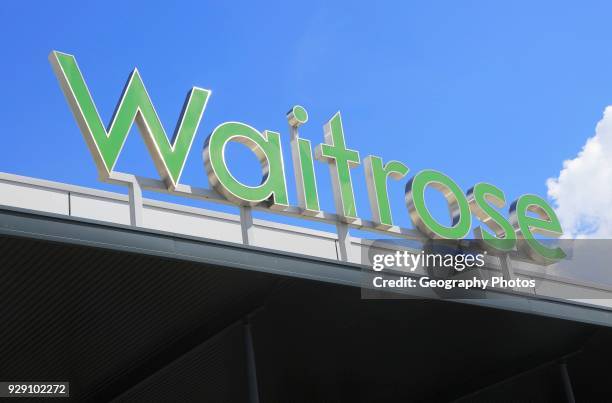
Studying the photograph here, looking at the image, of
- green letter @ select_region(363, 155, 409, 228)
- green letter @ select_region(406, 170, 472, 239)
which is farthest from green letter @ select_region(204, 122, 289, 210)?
green letter @ select_region(406, 170, 472, 239)

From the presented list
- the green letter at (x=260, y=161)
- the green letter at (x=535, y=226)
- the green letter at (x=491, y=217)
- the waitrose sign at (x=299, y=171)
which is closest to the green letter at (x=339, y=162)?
the waitrose sign at (x=299, y=171)

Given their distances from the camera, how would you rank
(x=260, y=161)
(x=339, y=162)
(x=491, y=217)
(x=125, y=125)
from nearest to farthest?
(x=125, y=125), (x=260, y=161), (x=339, y=162), (x=491, y=217)

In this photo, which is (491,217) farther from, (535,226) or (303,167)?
(303,167)

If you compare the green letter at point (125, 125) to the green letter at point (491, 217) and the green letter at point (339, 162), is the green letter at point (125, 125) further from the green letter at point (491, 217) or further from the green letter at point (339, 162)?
the green letter at point (491, 217)

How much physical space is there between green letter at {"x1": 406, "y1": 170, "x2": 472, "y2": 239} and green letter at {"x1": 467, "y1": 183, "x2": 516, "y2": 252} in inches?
14.0

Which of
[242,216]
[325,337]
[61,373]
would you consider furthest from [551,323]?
[61,373]

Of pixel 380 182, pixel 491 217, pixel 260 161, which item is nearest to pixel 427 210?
pixel 380 182

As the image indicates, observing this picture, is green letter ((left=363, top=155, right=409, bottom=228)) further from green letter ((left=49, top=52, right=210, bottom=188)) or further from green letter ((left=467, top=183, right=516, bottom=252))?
green letter ((left=49, top=52, right=210, bottom=188))

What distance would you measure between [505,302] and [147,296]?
5704mm

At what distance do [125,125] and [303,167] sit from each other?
11.7 ft

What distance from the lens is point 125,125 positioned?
14.0m

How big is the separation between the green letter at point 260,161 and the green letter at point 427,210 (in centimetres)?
285

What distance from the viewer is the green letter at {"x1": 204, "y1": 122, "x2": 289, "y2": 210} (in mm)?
14359

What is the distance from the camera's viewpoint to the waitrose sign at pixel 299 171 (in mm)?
13719
